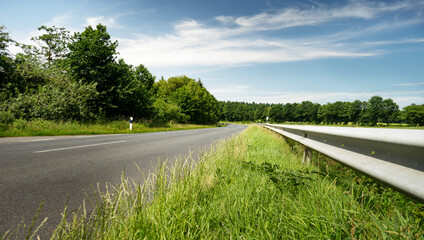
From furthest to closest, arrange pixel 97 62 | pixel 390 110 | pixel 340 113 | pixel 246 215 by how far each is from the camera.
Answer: pixel 340 113 → pixel 390 110 → pixel 97 62 → pixel 246 215

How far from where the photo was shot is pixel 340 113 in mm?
114188

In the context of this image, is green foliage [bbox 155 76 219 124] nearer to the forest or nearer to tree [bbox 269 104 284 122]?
the forest

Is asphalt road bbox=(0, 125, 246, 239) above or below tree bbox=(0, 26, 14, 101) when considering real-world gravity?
below

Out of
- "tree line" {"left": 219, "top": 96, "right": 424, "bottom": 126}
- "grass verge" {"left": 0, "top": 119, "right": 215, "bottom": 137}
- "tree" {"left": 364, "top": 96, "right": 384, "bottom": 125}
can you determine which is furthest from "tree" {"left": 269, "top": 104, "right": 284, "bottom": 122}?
"grass verge" {"left": 0, "top": 119, "right": 215, "bottom": 137}

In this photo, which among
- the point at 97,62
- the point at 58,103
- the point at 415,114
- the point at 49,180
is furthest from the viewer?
the point at 415,114

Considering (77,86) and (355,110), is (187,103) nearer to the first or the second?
(77,86)

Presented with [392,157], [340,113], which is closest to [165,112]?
[392,157]

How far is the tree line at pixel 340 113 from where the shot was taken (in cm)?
8030

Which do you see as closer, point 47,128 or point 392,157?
point 392,157

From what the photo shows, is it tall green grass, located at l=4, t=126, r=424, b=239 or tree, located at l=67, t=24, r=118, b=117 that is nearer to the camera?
tall green grass, located at l=4, t=126, r=424, b=239

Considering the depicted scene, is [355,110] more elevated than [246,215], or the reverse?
[355,110]

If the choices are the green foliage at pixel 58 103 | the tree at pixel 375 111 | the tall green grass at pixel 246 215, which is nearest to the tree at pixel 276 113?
the tree at pixel 375 111

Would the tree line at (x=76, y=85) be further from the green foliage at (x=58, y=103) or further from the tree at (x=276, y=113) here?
the tree at (x=276, y=113)

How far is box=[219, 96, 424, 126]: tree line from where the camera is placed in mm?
80300
